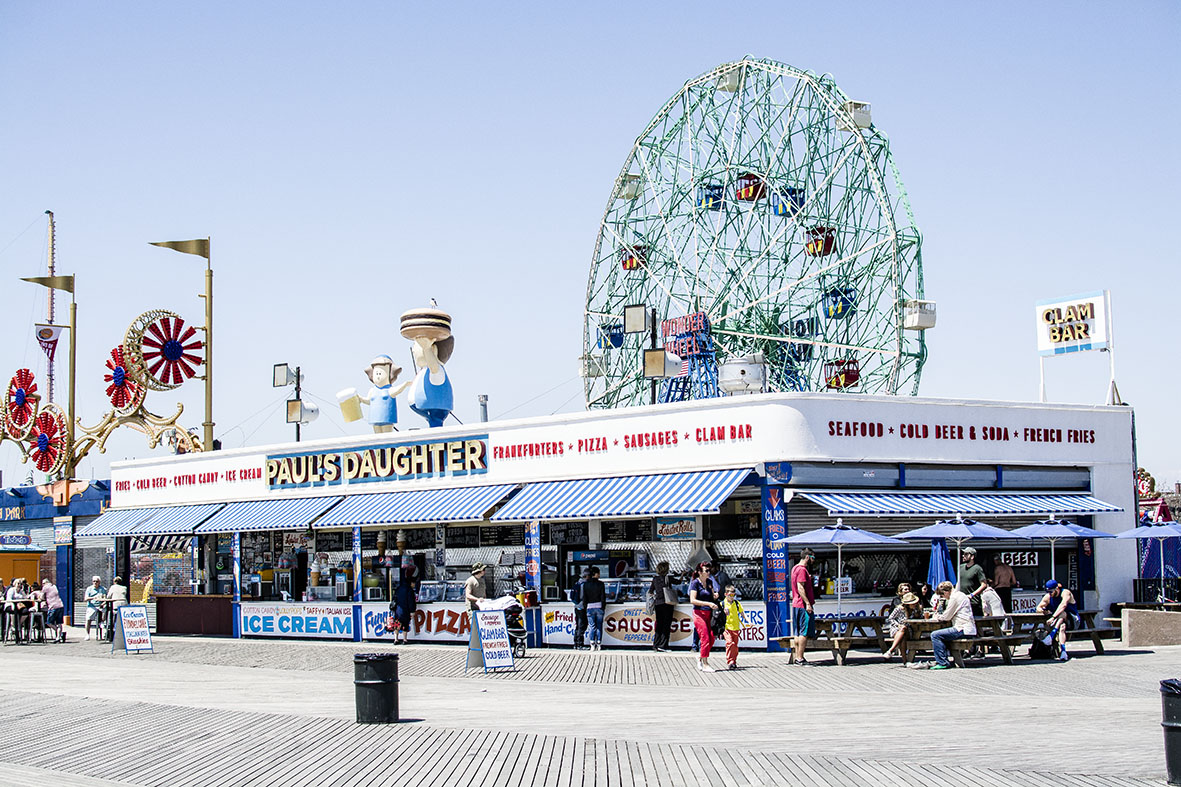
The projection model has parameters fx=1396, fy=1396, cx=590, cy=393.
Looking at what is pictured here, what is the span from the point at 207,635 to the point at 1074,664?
1951cm

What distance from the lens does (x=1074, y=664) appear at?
19859 millimetres

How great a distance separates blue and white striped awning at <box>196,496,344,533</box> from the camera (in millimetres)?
29516

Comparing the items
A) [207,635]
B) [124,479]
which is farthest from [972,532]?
[124,479]

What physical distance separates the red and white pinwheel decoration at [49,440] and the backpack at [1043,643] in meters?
31.4

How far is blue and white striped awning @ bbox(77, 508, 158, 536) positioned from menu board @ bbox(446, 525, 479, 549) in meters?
9.96

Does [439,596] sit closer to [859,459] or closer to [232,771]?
[859,459]

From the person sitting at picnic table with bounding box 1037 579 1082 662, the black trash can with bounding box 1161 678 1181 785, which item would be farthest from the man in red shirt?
the black trash can with bounding box 1161 678 1181 785

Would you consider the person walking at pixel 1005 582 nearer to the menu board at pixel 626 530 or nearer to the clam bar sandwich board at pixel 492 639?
the menu board at pixel 626 530

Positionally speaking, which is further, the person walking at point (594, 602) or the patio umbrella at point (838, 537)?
the person walking at point (594, 602)

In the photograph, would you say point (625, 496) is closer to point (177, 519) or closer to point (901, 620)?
point (901, 620)

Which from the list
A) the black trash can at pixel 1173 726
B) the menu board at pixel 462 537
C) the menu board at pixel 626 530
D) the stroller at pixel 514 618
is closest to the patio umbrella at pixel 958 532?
the menu board at pixel 626 530

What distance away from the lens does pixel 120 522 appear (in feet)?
115

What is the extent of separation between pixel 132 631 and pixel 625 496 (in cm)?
981

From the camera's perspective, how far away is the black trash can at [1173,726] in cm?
969
